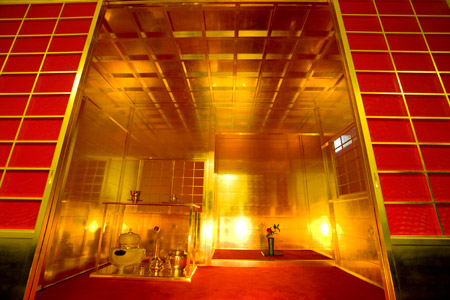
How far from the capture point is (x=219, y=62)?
11.3ft

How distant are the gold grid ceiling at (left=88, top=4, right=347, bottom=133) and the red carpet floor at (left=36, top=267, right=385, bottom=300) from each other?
3096mm

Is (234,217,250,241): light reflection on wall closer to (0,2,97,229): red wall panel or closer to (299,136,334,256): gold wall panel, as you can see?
(299,136,334,256): gold wall panel

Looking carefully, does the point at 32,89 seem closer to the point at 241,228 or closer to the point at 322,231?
the point at 241,228

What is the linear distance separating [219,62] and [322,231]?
4.44 metres

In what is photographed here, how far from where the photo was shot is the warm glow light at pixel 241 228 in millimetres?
5373

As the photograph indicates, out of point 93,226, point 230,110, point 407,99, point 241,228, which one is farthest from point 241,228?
point 407,99

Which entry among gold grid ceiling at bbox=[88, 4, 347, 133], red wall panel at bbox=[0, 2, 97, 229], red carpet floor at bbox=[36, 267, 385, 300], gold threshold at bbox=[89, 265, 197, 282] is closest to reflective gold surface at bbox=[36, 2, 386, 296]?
gold grid ceiling at bbox=[88, 4, 347, 133]

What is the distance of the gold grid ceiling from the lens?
2.63m

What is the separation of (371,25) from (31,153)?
12.3 ft

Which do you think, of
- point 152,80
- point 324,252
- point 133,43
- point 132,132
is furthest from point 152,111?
point 324,252

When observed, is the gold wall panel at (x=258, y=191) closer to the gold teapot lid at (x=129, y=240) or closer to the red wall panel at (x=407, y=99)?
the gold teapot lid at (x=129, y=240)

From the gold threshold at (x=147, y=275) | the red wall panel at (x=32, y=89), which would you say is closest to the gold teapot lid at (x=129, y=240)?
the gold threshold at (x=147, y=275)

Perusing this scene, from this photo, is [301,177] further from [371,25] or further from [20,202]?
[20,202]

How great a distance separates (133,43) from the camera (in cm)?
307
